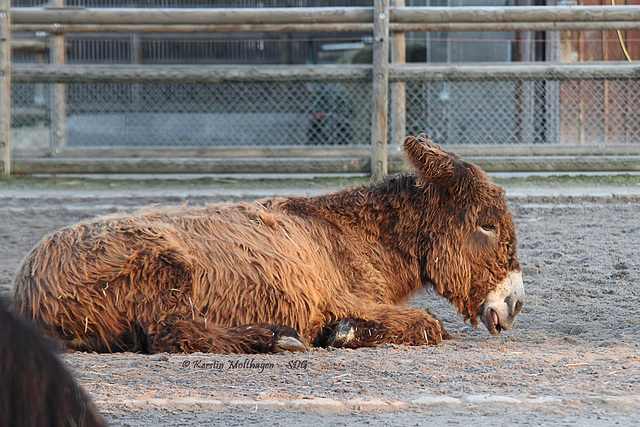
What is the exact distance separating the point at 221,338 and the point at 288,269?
52 centimetres

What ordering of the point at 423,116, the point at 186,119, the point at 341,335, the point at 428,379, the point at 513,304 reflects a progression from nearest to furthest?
1. the point at 428,379
2. the point at 341,335
3. the point at 513,304
4. the point at 423,116
5. the point at 186,119

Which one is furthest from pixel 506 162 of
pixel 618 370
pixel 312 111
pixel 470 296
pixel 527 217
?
pixel 618 370

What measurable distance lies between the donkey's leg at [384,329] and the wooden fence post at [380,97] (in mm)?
5705

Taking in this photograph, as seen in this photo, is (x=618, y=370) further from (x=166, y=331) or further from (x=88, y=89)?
(x=88, y=89)

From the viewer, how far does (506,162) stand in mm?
10188

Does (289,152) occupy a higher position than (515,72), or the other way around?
(515,72)

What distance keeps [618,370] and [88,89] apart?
38.8ft

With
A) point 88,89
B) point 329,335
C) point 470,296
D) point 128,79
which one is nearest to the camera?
point 329,335

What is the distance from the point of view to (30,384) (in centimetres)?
158

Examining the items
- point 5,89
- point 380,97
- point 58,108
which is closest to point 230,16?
→ point 380,97

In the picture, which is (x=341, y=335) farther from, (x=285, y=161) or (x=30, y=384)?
(x=285, y=161)

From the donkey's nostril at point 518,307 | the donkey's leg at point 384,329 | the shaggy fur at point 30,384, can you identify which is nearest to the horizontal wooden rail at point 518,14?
the donkey's nostril at point 518,307

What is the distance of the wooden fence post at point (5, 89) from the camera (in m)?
10.2

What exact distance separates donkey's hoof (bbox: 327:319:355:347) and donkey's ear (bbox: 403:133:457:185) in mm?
1014
